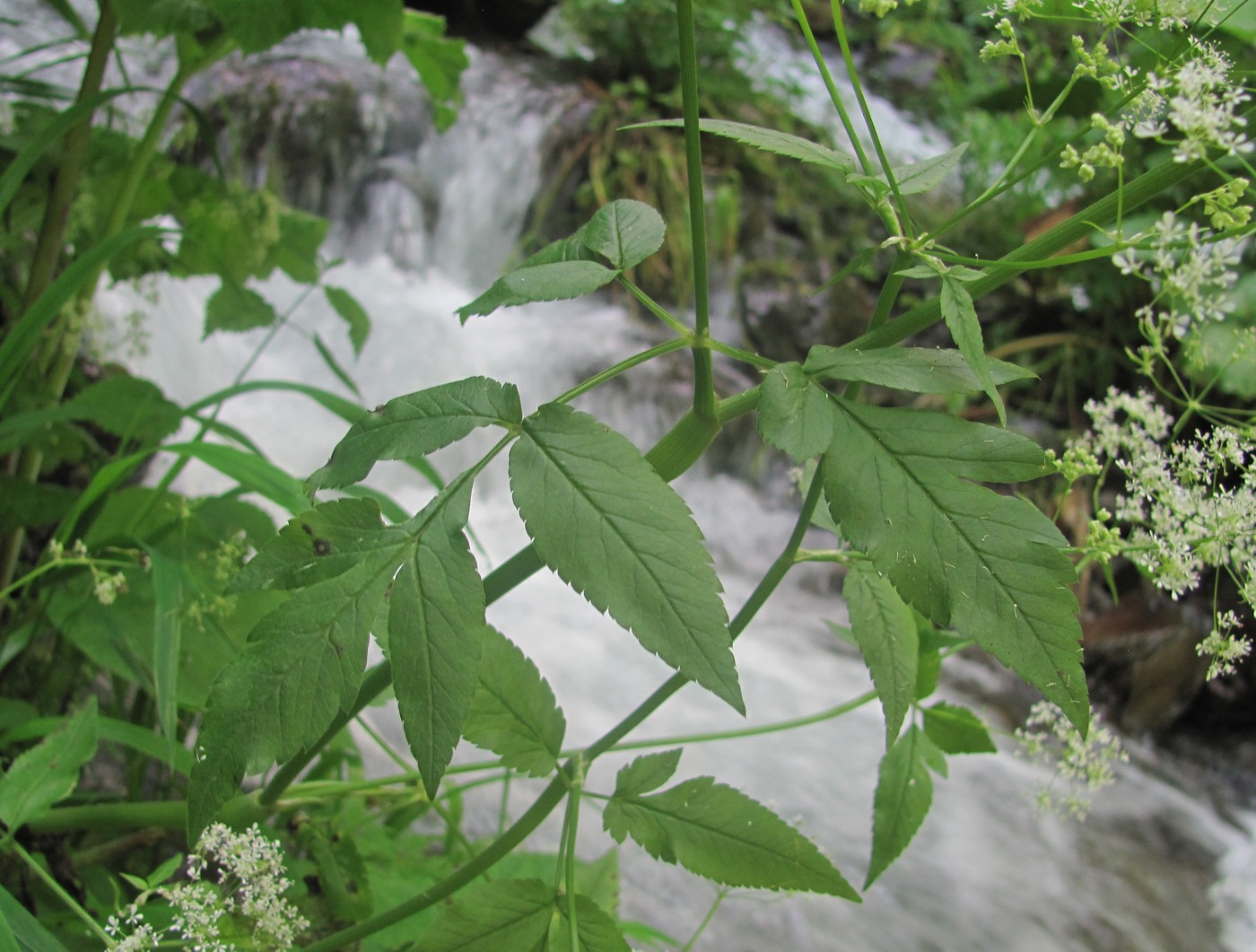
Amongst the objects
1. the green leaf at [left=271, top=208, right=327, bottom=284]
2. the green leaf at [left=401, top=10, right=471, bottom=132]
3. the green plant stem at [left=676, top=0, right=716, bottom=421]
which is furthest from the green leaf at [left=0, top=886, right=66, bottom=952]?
the green leaf at [left=401, top=10, right=471, bottom=132]

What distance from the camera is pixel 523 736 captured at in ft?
2.67

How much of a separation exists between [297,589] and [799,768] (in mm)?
2826

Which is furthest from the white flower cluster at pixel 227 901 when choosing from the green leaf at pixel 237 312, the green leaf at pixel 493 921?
the green leaf at pixel 237 312

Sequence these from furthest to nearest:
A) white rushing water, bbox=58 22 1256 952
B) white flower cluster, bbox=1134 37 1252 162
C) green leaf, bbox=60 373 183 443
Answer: white rushing water, bbox=58 22 1256 952
green leaf, bbox=60 373 183 443
white flower cluster, bbox=1134 37 1252 162

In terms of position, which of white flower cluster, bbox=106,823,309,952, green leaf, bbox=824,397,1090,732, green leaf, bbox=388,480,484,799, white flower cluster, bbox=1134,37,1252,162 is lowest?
white flower cluster, bbox=106,823,309,952

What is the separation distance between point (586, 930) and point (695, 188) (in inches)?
21.6

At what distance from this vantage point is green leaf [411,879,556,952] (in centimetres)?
72

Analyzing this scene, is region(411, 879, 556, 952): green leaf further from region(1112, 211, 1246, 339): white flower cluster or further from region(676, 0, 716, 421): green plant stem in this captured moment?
region(1112, 211, 1246, 339): white flower cluster

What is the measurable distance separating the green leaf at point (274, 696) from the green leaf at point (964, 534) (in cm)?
30

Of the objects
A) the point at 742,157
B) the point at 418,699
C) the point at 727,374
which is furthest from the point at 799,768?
the point at 742,157

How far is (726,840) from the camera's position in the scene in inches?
30.1

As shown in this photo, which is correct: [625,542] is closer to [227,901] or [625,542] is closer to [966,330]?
[966,330]

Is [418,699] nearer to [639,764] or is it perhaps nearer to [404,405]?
[404,405]

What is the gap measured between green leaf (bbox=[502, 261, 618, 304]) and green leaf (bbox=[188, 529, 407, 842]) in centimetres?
25
